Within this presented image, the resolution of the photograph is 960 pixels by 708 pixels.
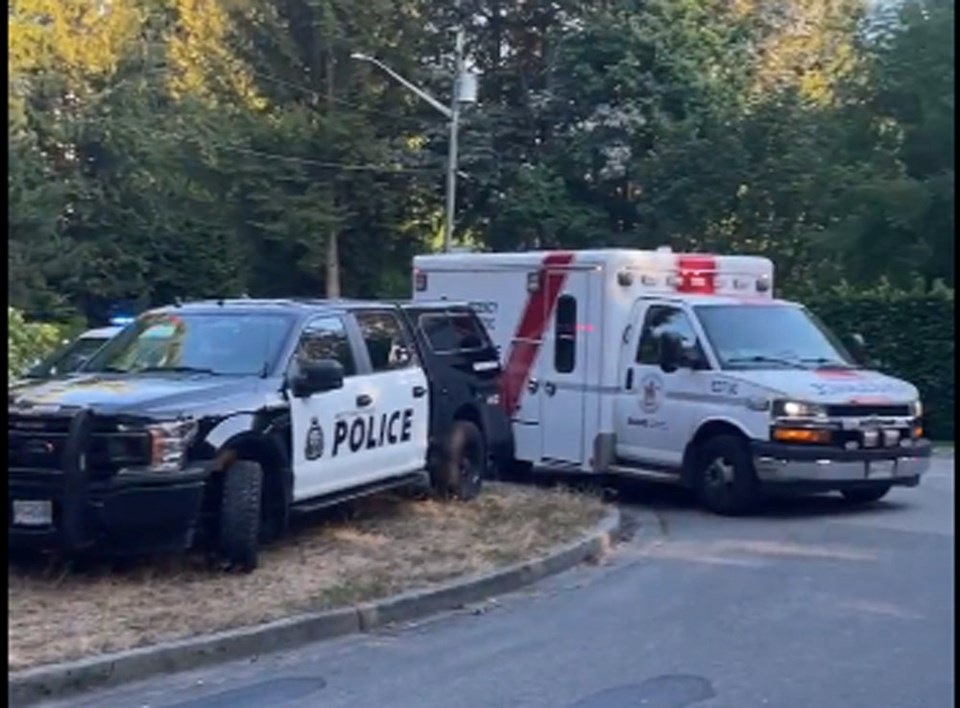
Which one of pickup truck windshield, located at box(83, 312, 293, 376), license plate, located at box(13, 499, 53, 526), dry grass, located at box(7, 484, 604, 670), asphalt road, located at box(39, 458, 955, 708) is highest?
pickup truck windshield, located at box(83, 312, 293, 376)

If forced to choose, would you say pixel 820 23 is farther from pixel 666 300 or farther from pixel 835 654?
pixel 835 654

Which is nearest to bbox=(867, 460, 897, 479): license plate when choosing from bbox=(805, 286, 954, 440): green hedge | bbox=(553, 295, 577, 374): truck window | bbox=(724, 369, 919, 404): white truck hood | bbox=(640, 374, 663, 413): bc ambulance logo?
bbox=(724, 369, 919, 404): white truck hood

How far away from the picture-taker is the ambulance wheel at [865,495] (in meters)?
15.9

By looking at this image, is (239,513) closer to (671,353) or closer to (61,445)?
A: (61,445)

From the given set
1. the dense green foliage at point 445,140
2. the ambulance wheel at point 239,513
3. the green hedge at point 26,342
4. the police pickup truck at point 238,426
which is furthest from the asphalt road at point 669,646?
the dense green foliage at point 445,140

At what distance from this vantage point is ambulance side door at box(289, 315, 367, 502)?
11.8 metres

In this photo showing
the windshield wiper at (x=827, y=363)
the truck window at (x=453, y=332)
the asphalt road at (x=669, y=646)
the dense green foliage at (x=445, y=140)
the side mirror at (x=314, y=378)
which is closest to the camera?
the asphalt road at (x=669, y=646)

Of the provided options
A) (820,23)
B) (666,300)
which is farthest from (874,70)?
(666,300)

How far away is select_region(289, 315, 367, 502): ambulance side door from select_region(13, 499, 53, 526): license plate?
1.94 meters

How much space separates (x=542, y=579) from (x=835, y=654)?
115 inches

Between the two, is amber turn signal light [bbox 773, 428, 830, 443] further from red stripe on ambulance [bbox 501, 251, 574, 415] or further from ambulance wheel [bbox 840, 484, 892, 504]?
red stripe on ambulance [bbox 501, 251, 574, 415]

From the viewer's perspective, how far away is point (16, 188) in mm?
44094

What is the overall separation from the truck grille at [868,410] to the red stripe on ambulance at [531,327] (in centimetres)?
310

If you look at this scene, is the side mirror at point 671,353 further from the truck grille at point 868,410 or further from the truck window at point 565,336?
the truck grille at point 868,410
